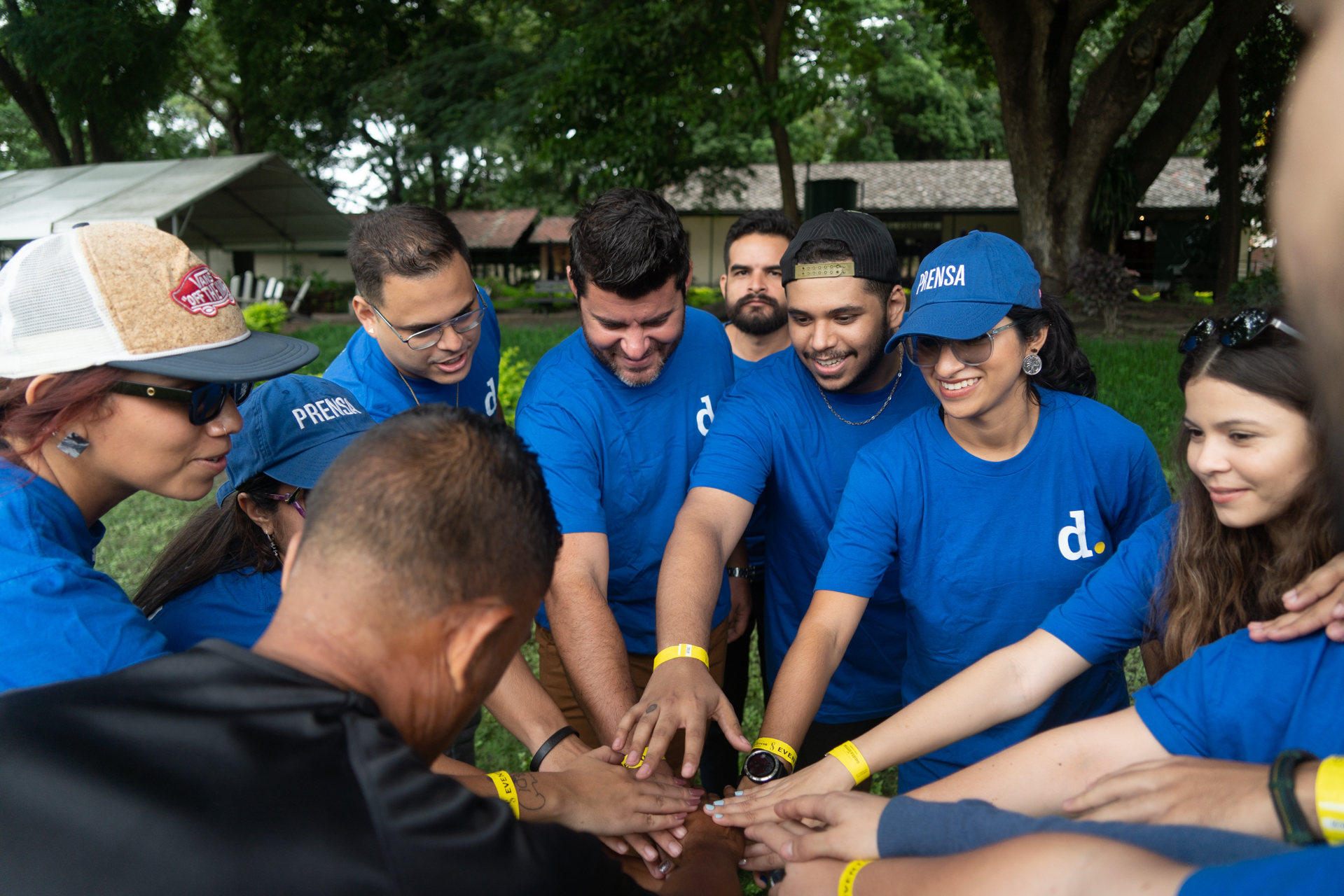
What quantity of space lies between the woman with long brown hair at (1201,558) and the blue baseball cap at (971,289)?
1.83 feet

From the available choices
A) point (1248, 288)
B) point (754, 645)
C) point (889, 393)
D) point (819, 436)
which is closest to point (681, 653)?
point (819, 436)

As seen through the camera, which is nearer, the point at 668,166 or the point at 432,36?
the point at 668,166

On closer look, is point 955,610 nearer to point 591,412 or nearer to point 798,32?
point 591,412

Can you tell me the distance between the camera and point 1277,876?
3.61 feet

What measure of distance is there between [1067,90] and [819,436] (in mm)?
14306

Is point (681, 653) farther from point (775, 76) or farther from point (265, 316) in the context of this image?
point (265, 316)

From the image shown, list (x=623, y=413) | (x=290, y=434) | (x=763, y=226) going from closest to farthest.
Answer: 1. (x=290, y=434)
2. (x=623, y=413)
3. (x=763, y=226)

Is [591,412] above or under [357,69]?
under

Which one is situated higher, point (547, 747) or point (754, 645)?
point (547, 747)

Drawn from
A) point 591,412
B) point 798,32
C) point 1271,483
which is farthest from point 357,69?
point 1271,483

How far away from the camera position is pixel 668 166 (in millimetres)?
15727

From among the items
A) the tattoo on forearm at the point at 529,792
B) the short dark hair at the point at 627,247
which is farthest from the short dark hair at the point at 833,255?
the tattoo on forearm at the point at 529,792

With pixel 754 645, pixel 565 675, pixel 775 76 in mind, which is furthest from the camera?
pixel 775 76

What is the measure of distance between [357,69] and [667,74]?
522 inches
